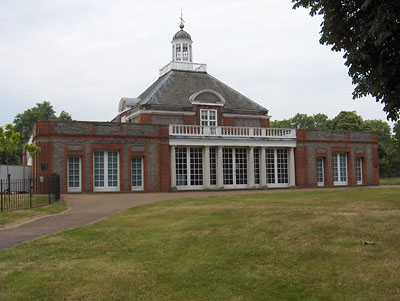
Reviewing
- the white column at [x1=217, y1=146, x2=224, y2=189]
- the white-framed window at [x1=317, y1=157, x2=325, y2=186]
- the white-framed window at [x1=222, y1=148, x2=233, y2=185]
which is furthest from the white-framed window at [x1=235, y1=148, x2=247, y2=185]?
the white-framed window at [x1=317, y1=157, x2=325, y2=186]

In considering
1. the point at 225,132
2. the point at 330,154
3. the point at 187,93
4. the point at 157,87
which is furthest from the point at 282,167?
the point at 157,87

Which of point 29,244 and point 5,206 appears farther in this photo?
point 5,206

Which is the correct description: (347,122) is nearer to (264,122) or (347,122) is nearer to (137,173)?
(264,122)

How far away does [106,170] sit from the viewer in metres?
29.6

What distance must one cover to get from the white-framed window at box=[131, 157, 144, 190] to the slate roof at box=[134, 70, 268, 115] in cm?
563

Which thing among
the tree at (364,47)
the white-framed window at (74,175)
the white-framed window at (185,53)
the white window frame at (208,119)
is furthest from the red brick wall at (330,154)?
the tree at (364,47)

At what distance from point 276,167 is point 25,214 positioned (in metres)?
22.3

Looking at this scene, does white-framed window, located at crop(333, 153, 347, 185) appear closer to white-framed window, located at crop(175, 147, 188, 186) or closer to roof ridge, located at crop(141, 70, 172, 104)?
white-framed window, located at crop(175, 147, 188, 186)

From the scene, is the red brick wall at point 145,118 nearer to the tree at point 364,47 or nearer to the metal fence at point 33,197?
the metal fence at point 33,197

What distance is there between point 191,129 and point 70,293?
89.6ft

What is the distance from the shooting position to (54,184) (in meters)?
22.6

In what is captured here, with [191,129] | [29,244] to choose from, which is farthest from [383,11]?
[191,129]

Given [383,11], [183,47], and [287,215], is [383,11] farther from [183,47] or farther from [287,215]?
[183,47]

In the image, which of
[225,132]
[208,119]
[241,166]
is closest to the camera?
[241,166]
